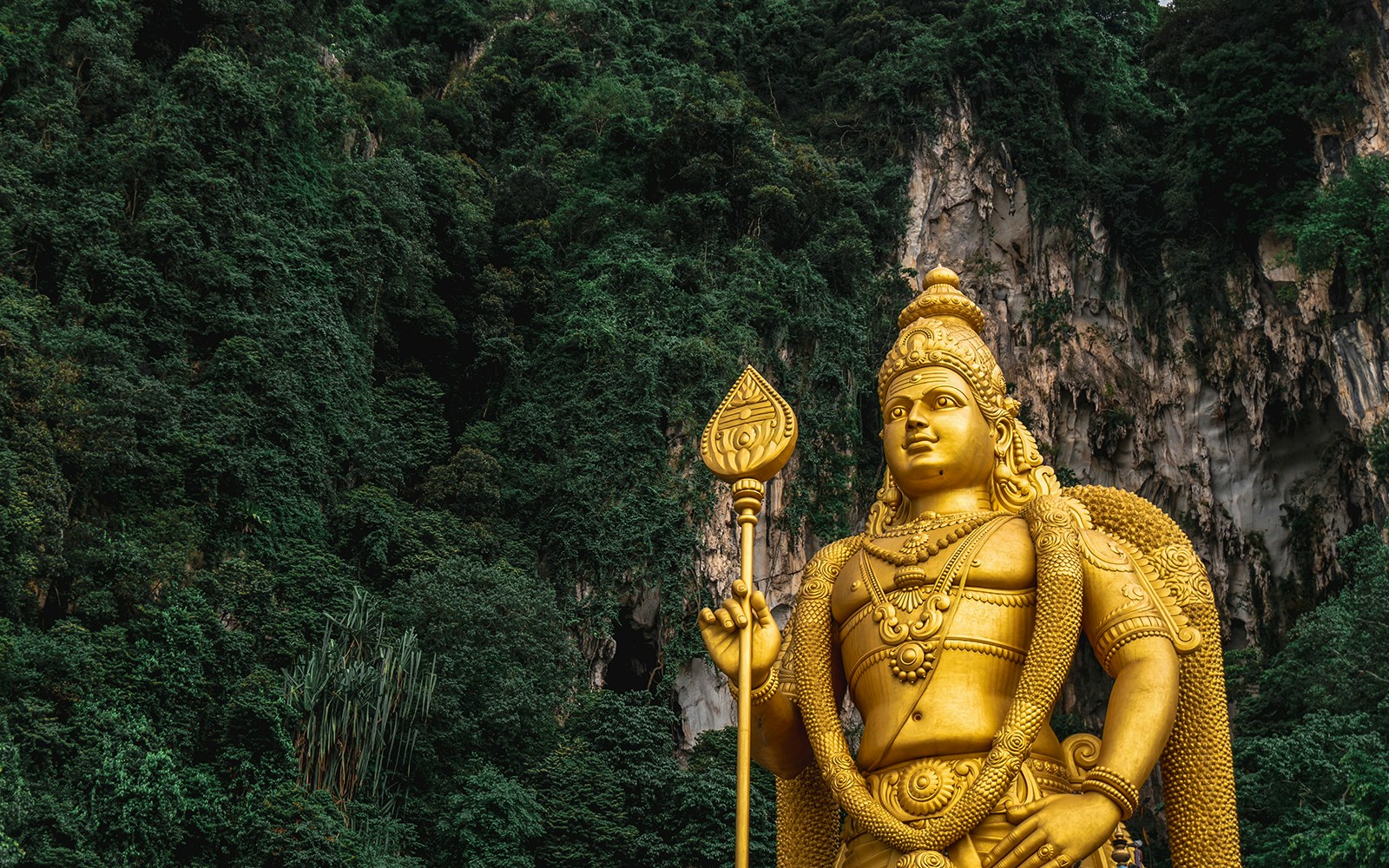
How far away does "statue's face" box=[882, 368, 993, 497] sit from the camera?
19.4ft

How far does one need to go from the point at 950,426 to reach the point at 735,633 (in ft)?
4.26

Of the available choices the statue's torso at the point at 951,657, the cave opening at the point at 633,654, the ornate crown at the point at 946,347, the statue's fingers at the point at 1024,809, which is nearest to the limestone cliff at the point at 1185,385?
the cave opening at the point at 633,654

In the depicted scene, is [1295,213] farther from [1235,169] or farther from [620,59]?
[620,59]

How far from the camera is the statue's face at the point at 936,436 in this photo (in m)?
5.93

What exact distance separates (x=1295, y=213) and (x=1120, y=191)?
3809mm

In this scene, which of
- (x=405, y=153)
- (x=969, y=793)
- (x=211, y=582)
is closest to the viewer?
(x=969, y=793)

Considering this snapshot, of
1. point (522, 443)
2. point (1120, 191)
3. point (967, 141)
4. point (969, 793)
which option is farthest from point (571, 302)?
point (969, 793)

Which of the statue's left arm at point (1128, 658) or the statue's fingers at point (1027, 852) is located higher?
the statue's left arm at point (1128, 658)

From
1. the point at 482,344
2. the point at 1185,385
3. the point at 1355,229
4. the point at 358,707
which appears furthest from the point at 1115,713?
the point at 1185,385

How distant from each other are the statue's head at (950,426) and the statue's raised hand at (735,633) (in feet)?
3.27

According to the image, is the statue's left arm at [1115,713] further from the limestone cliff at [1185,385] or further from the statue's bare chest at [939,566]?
the limestone cliff at [1185,385]

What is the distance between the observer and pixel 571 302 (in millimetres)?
21344

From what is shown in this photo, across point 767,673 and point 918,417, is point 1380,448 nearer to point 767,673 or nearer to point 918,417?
point 918,417

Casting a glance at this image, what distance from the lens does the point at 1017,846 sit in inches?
192
